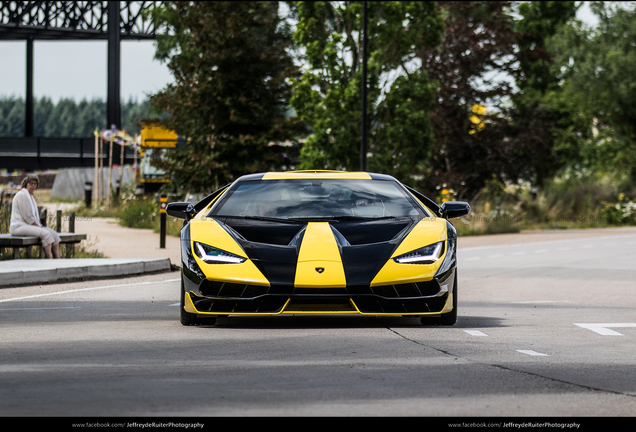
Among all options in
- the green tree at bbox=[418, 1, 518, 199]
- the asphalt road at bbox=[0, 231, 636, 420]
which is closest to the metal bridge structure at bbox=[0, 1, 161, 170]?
the green tree at bbox=[418, 1, 518, 199]

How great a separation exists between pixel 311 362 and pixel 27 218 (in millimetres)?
10064

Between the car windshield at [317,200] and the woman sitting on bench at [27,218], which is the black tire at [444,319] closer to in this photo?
the car windshield at [317,200]

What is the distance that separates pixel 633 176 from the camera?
41.1 metres

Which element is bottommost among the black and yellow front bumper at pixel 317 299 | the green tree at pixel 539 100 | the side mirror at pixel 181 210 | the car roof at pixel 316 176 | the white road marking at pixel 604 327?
the white road marking at pixel 604 327

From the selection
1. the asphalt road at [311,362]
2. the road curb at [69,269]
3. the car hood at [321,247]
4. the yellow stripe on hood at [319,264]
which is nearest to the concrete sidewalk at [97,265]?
the road curb at [69,269]

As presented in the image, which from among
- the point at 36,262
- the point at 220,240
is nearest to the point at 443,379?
the point at 220,240

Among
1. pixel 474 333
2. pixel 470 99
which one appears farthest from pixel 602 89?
pixel 474 333

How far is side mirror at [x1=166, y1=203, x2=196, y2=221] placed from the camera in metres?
9.13

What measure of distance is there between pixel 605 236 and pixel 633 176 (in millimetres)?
12944

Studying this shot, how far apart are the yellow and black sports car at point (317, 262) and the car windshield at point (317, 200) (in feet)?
0.06

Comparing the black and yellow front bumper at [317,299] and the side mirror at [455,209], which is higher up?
the side mirror at [455,209]

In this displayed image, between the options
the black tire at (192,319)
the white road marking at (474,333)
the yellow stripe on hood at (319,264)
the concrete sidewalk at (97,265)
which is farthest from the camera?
the concrete sidewalk at (97,265)

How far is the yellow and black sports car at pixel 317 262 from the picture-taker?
25.2ft

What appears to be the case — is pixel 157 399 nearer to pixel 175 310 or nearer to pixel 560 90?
pixel 175 310
